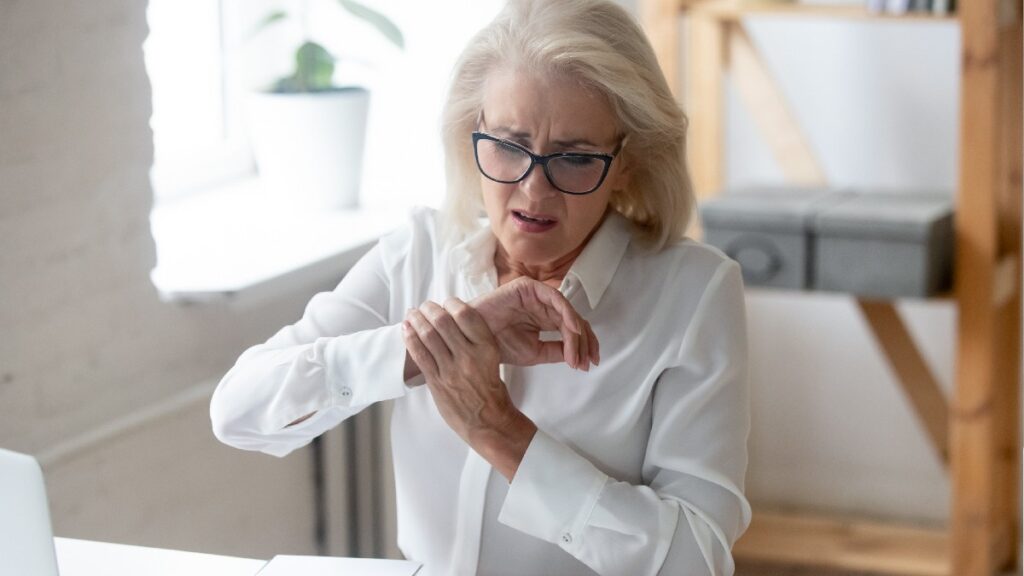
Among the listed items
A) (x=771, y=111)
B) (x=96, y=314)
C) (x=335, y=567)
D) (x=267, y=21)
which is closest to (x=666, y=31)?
(x=771, y=111)

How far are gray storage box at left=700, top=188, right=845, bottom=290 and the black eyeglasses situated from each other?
1.45m

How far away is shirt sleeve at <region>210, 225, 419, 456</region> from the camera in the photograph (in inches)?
59.4

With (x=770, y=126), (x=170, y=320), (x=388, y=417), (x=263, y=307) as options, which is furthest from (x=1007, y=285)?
(x=170, y=320)

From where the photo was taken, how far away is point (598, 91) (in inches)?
60.0

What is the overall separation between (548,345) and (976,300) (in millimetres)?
1700

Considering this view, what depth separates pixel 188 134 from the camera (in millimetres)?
2807

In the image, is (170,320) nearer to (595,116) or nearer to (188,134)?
(188,134)

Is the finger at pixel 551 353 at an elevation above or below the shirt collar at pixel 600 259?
below

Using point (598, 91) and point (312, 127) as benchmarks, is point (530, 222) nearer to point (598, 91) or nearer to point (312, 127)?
point (598, 91)

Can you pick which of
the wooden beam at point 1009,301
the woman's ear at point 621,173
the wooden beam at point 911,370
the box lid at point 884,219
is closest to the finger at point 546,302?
the woman's ear at point 621,173

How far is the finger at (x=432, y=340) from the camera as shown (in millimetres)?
1434

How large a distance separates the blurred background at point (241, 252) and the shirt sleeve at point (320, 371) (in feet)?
1.62

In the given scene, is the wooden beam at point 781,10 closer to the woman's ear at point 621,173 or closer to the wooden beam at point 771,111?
the wooden beam at point 771,111

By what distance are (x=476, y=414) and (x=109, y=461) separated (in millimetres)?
884
